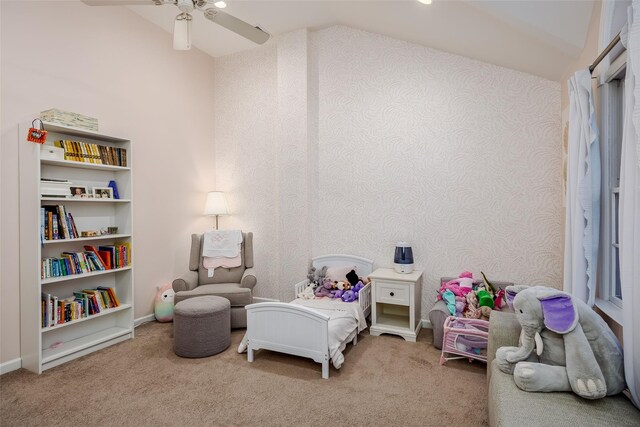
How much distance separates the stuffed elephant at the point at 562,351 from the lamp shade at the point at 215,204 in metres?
3.39

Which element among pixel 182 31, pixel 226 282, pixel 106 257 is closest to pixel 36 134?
pixel 106 257

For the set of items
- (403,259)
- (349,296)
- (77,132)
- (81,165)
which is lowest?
(349,296)

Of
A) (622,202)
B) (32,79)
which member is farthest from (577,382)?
(32,79)

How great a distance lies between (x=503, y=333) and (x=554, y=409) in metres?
0.54

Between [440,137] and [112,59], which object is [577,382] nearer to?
[440,137]

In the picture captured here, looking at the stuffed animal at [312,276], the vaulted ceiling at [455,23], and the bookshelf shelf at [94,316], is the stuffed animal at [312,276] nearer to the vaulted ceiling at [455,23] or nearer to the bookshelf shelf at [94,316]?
the bookshelf shelf at [94,316]

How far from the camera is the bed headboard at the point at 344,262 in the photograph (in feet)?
12.2

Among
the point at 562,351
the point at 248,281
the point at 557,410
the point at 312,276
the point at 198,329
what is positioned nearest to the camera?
the point at 557,410

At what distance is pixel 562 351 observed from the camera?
1.60m

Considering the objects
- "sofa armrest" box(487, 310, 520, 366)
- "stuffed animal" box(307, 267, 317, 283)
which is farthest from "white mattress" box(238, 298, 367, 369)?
"sofa armrest" box(487, 310, 520, 366)

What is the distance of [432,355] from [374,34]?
321 cm

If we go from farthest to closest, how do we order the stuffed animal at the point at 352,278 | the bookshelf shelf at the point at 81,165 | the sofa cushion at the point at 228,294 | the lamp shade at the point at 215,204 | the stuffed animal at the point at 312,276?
the lamp shade at the point at 215,204, the stuffed animal at the point at 312,276, the stuffed animal at the point at 352,278, the sofa cushion at the point at 228,294, the bookshelf shelf at the point at 81,165

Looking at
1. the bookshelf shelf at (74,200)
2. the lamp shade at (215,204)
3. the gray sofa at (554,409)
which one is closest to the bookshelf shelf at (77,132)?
the bookshelf shelf at (74,200)

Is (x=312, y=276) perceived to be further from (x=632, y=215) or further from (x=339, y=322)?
(x=632, y=215)
